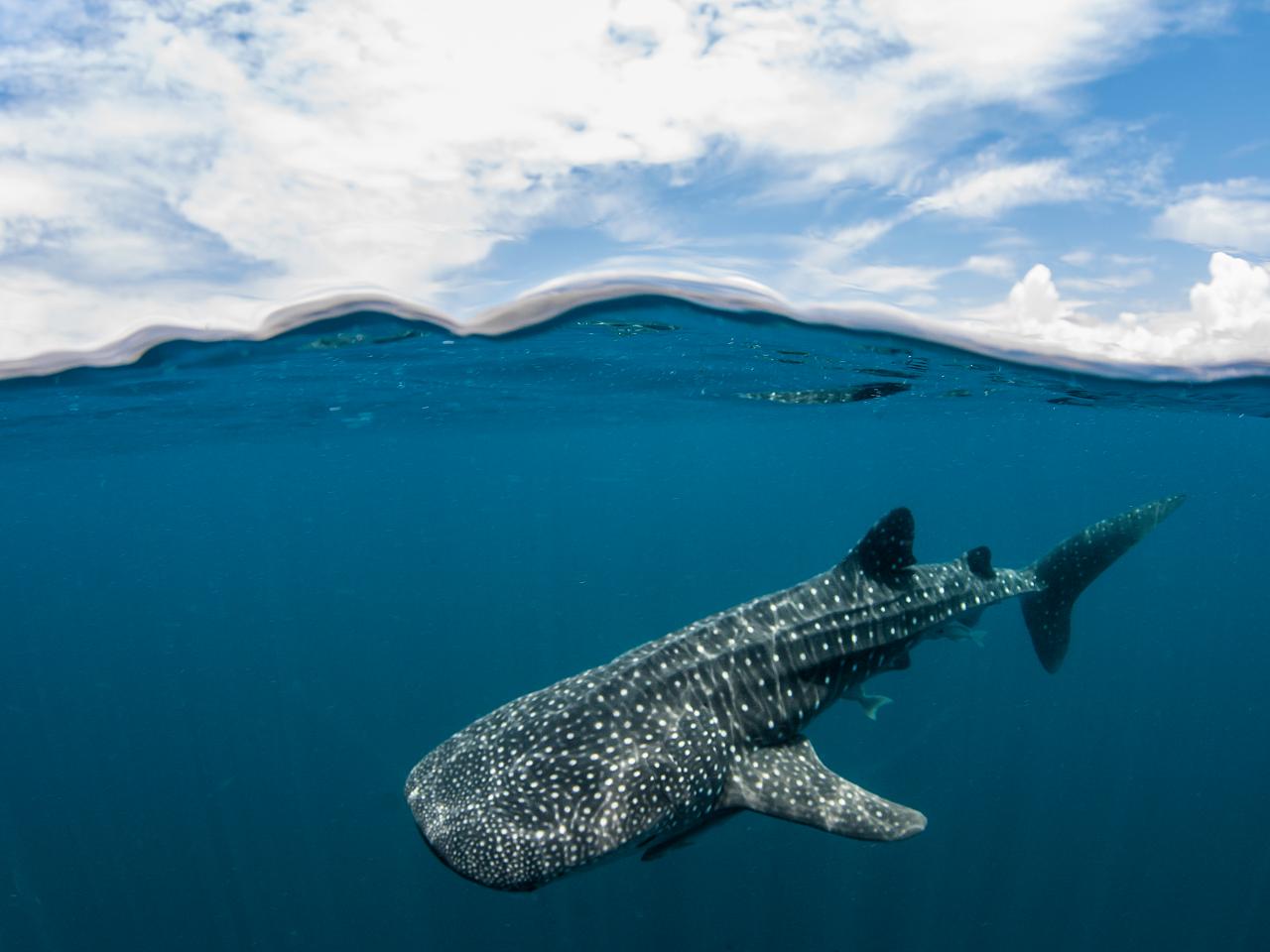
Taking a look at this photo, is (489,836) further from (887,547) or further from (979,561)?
(979,561)

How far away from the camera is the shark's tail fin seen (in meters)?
9.94

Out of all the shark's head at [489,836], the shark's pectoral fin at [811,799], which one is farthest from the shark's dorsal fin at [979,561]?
the shark's head at [489,836]

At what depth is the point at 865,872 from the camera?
54.9 feet

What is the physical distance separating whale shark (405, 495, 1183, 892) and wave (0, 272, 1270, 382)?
20.8ft

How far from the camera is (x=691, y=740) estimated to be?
6094 millimetres

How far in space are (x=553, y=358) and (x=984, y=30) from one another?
47.4 feet

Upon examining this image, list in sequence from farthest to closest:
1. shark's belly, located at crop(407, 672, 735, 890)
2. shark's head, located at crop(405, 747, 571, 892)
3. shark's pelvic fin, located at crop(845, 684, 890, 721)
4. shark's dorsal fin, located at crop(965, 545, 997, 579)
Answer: shark's dorsal fin, located at crop(965, 545, 997, 579) → shark's pelvic fin, located at crop(845, 684, 890, 721) → shark's belly, located at crop(407, 672, 735, 890) → shark's head, located at crop(405, 747, 571, 892)

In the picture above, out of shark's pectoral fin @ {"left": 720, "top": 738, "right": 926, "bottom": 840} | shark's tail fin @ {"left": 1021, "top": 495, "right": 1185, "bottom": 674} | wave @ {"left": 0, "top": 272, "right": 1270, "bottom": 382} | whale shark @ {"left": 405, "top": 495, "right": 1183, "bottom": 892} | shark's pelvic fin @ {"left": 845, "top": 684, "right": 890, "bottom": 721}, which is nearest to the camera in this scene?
whale shark @ {"left": 405, "top": 495, "right": 1183, "bottom": 892}

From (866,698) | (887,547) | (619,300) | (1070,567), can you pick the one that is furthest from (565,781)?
(619,300)

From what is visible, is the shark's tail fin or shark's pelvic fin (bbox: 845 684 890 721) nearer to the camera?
shark's pelvic fin (bbox: 845 684 890 721)

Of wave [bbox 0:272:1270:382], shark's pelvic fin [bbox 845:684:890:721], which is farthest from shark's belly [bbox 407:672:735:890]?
wave [bbox 0:272:1270:382]

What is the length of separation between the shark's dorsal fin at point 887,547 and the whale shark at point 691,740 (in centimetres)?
2

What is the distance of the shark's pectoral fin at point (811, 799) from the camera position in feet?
19.3

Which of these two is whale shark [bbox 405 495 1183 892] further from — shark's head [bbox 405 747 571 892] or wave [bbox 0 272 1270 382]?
wave [bbox 0 272 1270 382]
